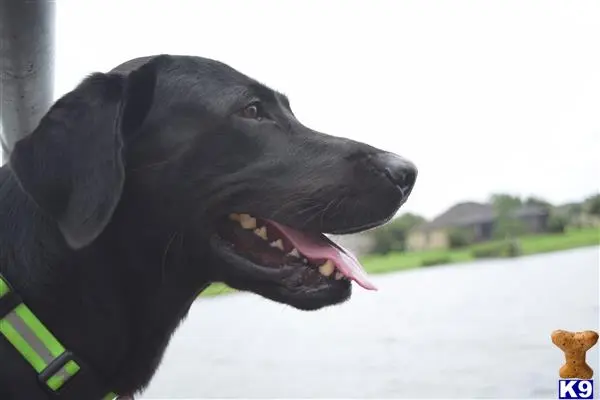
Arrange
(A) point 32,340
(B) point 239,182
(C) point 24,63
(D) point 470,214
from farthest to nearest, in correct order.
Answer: (D) point 470,214
(C) point 24,63
(B) point 239,182
(A) point 32,340

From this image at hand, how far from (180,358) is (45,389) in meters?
1.11

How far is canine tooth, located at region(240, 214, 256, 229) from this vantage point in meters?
0.93

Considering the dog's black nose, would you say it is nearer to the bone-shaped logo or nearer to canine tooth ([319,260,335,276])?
canine tooth ([319,260,335,276])

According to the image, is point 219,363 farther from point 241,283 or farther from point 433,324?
point 241,283

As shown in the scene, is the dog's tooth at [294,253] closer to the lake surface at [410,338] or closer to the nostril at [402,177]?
the nostril at [402,177]

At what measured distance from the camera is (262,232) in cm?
94

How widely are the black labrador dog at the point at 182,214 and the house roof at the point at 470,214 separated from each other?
3.12 feet

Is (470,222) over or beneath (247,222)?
beneath

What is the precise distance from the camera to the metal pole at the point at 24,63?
3.72 feet

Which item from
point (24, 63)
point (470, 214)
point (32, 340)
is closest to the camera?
point (32, 340)

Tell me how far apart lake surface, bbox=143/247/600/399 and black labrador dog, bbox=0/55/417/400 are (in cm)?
83

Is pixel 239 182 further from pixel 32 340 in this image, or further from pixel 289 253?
pixel 32 340

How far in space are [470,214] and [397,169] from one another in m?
1.04

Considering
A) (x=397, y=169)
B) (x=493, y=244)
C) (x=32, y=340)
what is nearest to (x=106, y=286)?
(x=32, y=340)
